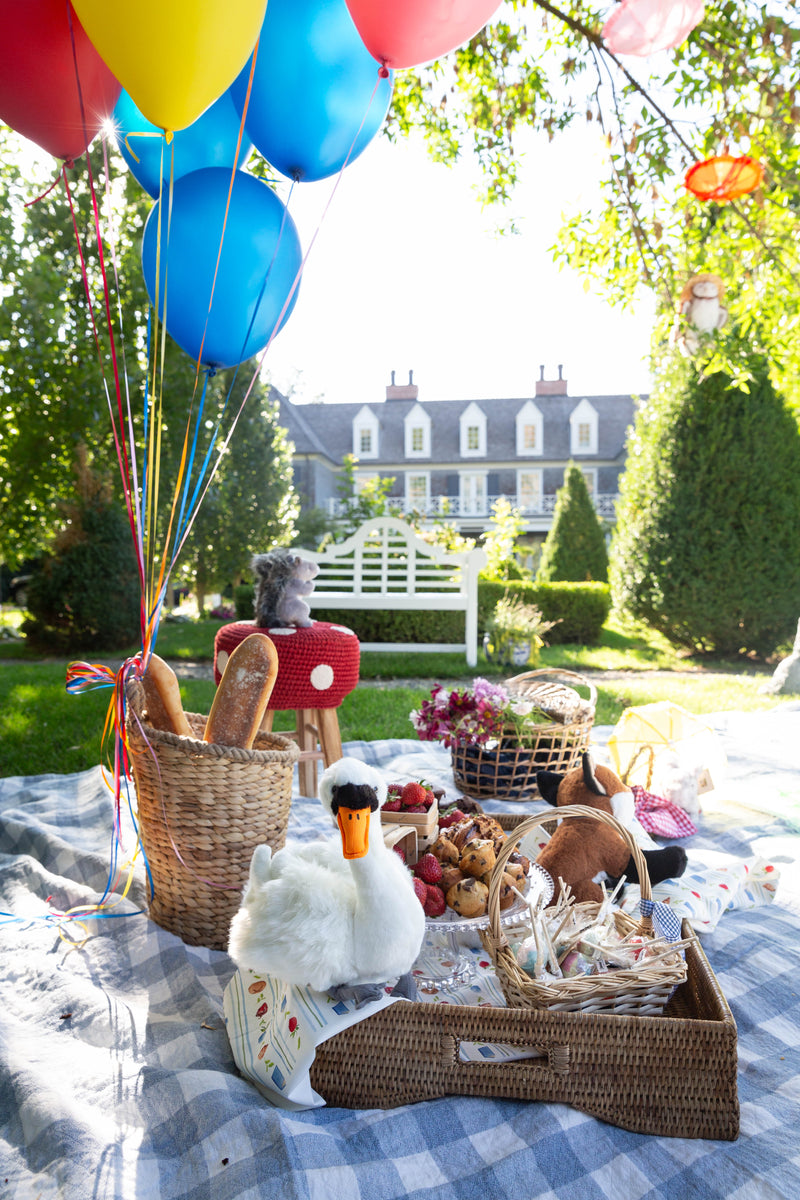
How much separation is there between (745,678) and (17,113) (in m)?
6.78

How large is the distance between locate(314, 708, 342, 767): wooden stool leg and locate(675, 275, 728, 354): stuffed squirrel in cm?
347

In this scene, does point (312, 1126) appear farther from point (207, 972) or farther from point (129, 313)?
point (129, 313)

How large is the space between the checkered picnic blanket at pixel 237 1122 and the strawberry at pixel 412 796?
64 centimetres

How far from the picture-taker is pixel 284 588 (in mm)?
3143

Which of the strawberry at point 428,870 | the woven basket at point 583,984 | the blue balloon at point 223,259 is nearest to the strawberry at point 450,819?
the strawberry at point 428,870

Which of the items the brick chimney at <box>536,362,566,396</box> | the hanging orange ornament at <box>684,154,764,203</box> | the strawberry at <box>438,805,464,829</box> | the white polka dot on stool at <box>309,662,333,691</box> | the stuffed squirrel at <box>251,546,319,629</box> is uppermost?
the brick chimney at <box>536,362,566,396</box>

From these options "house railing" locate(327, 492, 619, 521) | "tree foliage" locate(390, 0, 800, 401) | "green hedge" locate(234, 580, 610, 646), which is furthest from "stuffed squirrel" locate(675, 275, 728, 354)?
"house railing" locate(327, 492, 619, 521)

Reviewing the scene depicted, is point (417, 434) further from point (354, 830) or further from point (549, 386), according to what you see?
point (354, 830)

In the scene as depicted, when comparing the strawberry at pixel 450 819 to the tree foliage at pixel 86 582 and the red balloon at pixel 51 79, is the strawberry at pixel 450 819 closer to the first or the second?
the red balloon at pixel 51 79

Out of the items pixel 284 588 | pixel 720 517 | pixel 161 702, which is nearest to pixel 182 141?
pixel 284 588

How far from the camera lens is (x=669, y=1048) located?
1.35 meters

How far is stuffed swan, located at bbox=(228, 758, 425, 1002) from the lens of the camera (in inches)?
55.0

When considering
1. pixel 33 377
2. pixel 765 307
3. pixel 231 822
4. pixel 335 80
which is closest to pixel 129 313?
pixel 33 377

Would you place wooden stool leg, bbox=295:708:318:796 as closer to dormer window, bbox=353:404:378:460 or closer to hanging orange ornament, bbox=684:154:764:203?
hanging orange ornament, bbox=684:154:764:203
